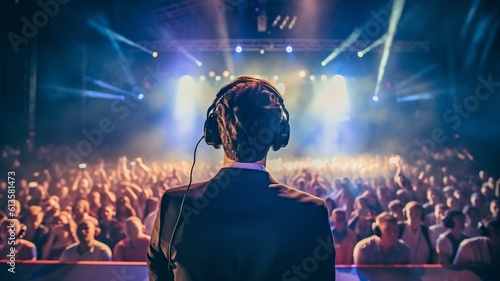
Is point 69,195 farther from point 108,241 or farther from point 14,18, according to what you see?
point 14,18

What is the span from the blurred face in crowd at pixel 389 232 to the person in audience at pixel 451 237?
85cm

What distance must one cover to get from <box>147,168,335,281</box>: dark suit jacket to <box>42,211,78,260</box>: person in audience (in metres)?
4.10

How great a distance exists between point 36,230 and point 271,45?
899 cm

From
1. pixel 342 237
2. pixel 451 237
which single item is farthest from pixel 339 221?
pixel 451 237

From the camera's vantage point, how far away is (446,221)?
440 centimetres

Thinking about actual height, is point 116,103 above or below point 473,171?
above

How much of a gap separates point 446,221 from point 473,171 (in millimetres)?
8583

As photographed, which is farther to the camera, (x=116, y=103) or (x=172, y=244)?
(x=116, y=103)

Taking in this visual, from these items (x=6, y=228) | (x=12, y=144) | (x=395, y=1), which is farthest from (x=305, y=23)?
(x=6, y=228)

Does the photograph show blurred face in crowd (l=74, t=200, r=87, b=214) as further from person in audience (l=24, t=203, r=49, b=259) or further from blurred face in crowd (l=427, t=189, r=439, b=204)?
blurred face in crowd (l=427, t=189, r=439, b=204)

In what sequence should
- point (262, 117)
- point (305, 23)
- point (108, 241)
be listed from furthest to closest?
point (305, 23) < point (108, 241) < point (262, 117)

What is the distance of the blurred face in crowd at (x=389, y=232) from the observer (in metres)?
3.95

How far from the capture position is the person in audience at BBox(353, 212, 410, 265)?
395cm

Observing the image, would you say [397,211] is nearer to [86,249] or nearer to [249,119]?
[86,249]
